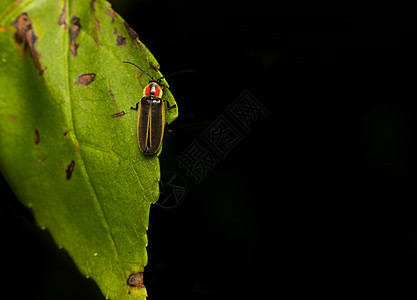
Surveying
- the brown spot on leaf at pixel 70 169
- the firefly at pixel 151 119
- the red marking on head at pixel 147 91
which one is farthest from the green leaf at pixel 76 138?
the red marking on head at pixel 147 91

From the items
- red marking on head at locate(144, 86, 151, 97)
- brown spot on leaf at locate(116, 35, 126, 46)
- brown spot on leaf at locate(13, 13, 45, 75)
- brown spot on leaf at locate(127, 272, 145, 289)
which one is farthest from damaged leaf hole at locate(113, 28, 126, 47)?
brown spot on leaf at locate(127, 272, 145, 289)

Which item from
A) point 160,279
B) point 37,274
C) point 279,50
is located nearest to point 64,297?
point 37,274

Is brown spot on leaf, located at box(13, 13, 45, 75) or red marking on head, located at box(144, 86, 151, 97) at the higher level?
brown spot on leaf, located at box(13, 13, 45, 75)

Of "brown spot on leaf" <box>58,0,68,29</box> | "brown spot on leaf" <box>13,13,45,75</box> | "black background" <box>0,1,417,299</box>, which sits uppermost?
"brown spot on leaf" <box>58,0,68,29</box>

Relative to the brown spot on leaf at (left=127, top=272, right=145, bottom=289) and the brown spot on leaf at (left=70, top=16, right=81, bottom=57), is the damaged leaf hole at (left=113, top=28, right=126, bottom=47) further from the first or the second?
the brown spot on leaf at (left=127, top=272, right=145, bottom=289)

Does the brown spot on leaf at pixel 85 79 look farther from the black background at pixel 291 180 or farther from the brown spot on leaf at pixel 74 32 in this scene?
the black background at pixel 291 180

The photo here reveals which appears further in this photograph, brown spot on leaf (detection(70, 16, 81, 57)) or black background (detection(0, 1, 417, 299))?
black background (detection(0, 1, 417, 299))

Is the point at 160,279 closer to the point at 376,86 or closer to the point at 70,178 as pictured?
the point at 70,178
